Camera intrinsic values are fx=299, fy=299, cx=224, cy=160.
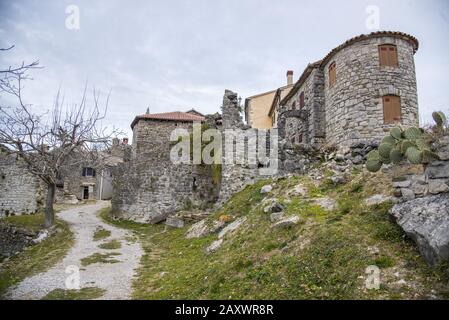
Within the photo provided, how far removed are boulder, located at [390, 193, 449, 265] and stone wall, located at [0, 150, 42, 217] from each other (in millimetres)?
25496

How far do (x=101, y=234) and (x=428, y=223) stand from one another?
15.4 meters

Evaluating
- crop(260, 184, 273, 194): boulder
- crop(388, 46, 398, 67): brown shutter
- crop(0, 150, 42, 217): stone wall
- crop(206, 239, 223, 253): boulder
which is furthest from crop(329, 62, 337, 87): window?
crop(0, 150, 42, 217): stone wall

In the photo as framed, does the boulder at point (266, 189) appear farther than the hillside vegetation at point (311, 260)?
Yes

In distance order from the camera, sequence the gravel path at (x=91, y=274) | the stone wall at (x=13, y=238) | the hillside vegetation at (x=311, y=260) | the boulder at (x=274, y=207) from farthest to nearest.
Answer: the stone wall at (x=13, y=238) → the boulder at (x=274, y=207) → the gravel path at (x=91, y=274) → the hillside vegetation at (x=311, y=260)

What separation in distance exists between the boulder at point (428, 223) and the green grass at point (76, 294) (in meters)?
Result: 7.28

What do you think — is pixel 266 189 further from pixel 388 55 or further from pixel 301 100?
pixel 301 100

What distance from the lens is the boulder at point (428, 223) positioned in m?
5.14

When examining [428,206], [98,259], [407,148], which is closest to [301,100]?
[407,148]

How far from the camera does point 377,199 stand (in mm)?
7824

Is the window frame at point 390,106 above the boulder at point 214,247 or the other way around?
above

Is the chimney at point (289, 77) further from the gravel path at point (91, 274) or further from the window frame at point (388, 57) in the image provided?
the gravel path at point (91, 274)

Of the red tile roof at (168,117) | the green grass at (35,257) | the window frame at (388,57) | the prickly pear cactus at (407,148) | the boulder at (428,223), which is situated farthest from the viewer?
the red tile roof at (168,117)

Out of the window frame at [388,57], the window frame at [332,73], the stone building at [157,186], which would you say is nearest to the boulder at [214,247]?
the stone building at [157,186]
